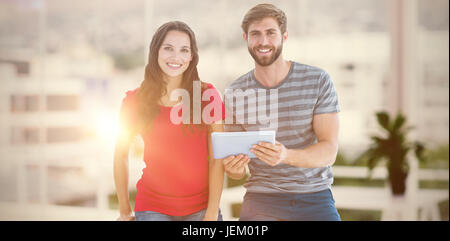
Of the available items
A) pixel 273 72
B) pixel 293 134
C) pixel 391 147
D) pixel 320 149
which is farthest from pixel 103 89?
pixel 320 149

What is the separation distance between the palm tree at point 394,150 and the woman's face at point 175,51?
2.41 metres

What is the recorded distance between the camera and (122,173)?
1829 mm

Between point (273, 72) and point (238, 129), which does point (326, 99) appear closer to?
point (273, 72)

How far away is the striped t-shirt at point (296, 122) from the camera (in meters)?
1.90

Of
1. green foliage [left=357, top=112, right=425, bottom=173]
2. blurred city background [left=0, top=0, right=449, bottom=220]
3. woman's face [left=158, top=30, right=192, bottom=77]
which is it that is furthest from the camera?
blurred city background [left=0, top=0, right=449, bottom=220]

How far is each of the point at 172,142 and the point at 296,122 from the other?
21.2 inches

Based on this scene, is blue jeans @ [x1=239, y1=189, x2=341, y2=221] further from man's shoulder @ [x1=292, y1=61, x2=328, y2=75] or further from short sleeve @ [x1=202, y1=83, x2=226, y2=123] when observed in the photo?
man's shoulder @ [x1=292, y1=61, x2=328, y2=75]

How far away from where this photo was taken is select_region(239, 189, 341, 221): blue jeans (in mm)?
1872

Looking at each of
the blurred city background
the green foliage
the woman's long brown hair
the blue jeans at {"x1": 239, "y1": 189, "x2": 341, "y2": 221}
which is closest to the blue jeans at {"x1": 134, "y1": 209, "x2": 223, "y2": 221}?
the blue jeans at {"x1": 239, "y1": 189, "x2": 341, "y2": 221}

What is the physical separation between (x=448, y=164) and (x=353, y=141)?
0.91m

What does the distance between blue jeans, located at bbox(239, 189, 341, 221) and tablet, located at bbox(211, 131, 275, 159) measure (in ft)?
1.15
